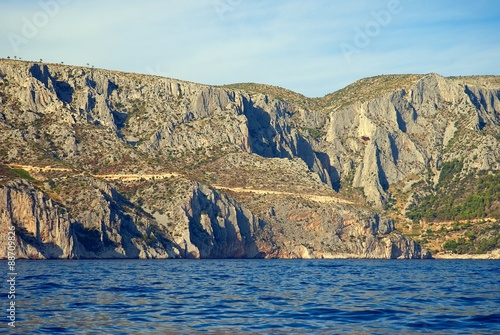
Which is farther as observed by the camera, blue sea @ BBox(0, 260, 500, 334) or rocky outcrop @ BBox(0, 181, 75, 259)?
rocky outcrop @ BBox(0, 181, 75, 259)

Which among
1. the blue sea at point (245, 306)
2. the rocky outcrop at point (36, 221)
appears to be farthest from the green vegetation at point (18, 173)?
the blue sea at point (245, 306)

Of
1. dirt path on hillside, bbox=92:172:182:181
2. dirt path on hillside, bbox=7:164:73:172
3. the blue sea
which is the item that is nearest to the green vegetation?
dirt path on hillside, bbox=7:164:73:172

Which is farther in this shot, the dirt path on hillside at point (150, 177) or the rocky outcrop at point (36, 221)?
the dirt path on hillside at point (150, 177)

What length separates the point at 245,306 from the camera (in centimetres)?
5653

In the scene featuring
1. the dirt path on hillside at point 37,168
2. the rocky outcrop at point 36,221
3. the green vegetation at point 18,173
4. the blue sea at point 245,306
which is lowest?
the blue sea at point 245,306

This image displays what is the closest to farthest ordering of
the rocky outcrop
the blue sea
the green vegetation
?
the blue sea < the rocky outcrop < the green vegetation

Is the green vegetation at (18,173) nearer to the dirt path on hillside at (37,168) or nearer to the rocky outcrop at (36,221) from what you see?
the dirt path on hillside at (37,168)

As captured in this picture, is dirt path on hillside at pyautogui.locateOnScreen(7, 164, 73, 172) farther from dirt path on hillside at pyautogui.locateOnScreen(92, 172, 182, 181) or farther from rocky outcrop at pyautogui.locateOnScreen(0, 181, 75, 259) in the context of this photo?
rocky outcrop at pyautogui.locateOnScreen(0, 181, 75, 259)

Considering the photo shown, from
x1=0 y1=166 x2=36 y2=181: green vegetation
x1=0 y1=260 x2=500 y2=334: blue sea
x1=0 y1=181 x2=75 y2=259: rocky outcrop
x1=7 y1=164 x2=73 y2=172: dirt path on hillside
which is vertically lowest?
x1=0 y1=260 x2=500 y2=334: blue sea

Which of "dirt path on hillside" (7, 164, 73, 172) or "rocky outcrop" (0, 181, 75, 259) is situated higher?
"dirt path on hillside" (7, 164, 73, 172)

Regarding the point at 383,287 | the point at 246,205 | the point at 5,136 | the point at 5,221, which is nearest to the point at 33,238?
the point at 5,221

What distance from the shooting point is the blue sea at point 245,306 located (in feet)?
148

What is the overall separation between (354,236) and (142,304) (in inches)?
5492

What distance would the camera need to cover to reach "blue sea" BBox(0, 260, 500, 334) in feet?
148
